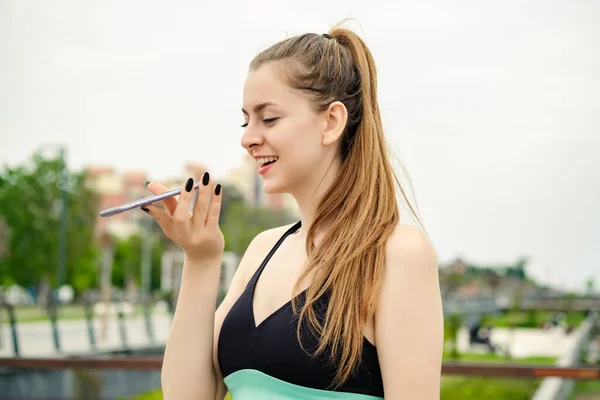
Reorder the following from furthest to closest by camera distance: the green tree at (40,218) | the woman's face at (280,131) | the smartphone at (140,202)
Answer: the green tree at (40,218) < the woman's face at (280,131) < the smartphone at (140,202)

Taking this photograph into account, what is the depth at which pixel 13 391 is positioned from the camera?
23.7ft

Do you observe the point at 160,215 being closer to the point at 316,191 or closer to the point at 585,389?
the point at 316,191

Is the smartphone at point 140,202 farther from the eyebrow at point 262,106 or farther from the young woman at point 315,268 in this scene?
the eyebrow at point 262,106

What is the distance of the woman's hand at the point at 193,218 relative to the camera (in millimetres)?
1373

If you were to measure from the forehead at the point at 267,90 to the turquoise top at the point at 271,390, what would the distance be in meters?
0.49

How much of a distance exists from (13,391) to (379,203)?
6624 mm

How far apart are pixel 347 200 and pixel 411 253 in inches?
7.4

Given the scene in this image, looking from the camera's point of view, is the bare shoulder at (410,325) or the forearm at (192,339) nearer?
the bare shoulder at (410,325)

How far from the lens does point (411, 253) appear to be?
1354mm

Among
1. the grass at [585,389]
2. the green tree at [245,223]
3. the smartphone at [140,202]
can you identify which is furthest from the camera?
the green tree at [245,223]

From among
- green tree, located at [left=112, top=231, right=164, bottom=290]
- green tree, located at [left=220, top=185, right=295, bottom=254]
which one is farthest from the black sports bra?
green tree, located at [left=112, top=231, right=164, bottom=290]

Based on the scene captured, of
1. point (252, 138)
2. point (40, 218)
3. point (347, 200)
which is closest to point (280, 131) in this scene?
point (252, 138)

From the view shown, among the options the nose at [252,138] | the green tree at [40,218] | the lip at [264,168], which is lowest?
the lip at [264,168]

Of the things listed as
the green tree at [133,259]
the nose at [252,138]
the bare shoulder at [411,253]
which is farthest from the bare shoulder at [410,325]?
the green tree at [133,259]
